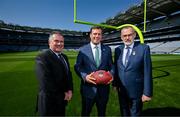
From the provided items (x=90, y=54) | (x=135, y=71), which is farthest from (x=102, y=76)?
(x=135, y=71)

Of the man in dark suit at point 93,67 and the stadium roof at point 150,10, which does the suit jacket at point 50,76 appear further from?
the stadium roof at point 150,10

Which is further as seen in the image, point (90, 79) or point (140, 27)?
point (140, 27)

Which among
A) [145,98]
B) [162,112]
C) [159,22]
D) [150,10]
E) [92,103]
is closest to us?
[145,98]

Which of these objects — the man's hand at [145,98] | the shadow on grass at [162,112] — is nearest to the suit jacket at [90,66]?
the man's hand at [145,98]

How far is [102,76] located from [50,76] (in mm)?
910

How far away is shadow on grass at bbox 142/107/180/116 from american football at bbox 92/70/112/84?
187cm

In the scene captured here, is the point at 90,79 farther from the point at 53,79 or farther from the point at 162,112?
the point at 162,112

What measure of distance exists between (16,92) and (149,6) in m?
31.3

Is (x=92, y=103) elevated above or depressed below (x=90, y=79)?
below

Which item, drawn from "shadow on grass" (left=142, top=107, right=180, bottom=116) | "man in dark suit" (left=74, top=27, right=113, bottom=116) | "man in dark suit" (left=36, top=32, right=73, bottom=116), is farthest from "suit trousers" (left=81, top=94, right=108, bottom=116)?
"shadow on grass" (left=142, top=107, right=180, bottom=116)

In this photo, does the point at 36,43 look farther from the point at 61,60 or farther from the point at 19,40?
the point at 61,60

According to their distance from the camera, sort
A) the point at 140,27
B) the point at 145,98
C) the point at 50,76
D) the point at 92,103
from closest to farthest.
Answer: the point at 50,76, the point at 145,98, the point at 92,103, the point at 140,27

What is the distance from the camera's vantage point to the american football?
3527 millimetres

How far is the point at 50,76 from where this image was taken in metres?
3.06
